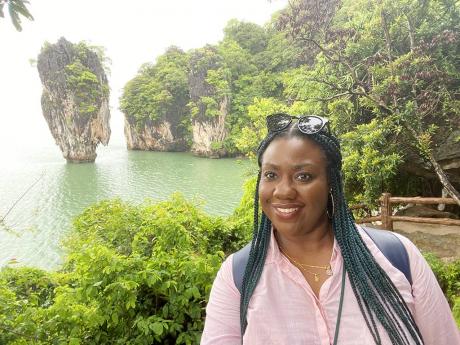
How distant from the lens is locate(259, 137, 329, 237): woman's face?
1.02 meters

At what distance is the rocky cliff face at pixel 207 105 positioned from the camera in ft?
110

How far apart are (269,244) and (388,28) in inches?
309

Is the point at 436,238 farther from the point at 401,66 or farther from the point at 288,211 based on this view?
the point at 288,211

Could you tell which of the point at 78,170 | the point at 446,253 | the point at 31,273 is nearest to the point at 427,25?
the point at 446,253

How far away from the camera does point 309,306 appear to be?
0.99 meters

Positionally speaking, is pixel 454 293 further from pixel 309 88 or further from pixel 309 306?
pixel 309 88

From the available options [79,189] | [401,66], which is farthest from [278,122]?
[79,189]

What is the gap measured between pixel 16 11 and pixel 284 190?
2.13 meters

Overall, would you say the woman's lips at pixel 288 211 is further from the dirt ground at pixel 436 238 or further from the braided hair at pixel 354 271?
the dirt ground at pixel 436 238

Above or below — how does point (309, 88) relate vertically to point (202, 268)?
above

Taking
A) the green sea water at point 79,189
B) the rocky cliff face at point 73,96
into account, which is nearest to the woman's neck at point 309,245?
the green sea water at point 79,189

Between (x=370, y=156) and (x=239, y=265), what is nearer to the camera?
(x=239, y=265)

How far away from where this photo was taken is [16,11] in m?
2.12

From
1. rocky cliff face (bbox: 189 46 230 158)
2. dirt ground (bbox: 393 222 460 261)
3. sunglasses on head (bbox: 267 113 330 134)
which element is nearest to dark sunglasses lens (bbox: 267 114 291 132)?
sunglasses on head (bbox: 267 113 330 134)
